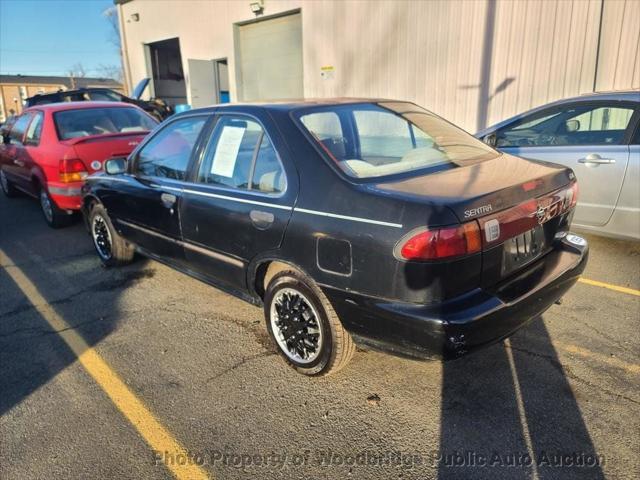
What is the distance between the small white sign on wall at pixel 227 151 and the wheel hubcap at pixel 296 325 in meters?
0.94

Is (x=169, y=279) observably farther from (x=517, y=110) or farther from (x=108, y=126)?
(x=517, y=110)

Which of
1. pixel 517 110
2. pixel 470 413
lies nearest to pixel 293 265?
pixel 470 413

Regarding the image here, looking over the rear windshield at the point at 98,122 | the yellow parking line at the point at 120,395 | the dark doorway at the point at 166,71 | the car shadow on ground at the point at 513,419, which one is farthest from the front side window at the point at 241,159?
the dark doorway at the point at 166,71

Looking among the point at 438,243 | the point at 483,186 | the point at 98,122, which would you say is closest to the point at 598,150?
the point at 483,186

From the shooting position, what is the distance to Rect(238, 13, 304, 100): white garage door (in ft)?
44.2

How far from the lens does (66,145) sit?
6062 millimetres

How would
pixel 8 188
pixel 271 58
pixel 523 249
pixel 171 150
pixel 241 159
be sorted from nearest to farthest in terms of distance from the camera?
1. pixel 523 249
2. pixel 241 159
3. pixel 171 150
4. pixel 8 188
5. pixel 271 58

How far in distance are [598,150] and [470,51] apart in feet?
18.8

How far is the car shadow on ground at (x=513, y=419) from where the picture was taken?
2320mm

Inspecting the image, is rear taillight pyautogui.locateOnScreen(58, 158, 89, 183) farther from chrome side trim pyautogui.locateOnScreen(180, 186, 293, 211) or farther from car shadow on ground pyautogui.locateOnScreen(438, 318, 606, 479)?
car shadow on ground pyautogui.locateOnScreen(438, 318, 606, 479)

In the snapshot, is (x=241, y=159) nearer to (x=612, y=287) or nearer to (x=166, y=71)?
(x=612, y=287)

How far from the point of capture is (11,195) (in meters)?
8.96

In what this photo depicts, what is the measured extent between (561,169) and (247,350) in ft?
7.74

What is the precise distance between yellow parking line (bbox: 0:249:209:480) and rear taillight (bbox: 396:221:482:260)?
1.43 meters
